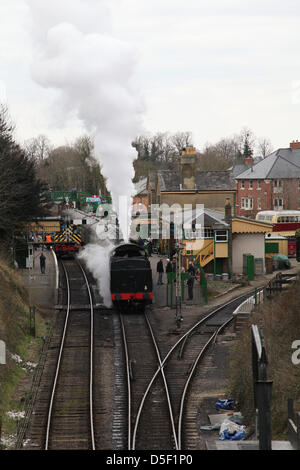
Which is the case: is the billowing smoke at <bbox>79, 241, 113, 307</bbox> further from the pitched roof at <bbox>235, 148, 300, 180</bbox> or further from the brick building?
the pitched roof at <bbox>235, 148, 300, 180</bbox>

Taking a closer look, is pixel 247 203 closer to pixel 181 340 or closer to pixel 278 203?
pixel 278 203

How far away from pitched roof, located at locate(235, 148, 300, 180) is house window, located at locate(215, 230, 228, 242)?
36.5m

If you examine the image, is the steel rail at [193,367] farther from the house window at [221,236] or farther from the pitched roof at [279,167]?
the pitched roof at [279,167]

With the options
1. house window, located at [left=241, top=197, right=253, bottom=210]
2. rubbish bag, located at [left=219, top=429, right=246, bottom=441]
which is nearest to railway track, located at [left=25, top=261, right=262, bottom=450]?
rubbish bag, located at [left=219, top=429, right=246, bottom=441]

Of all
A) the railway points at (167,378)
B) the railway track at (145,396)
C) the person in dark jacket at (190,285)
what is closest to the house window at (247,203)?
the person in dark jacket at (190,285)

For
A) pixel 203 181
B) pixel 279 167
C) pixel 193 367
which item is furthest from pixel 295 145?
pixel 193 367

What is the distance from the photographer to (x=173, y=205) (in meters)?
47.9

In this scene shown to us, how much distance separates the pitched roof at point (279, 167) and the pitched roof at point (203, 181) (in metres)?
22.2

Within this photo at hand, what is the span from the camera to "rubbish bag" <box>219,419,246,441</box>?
13184 mm

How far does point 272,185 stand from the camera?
7131cm
